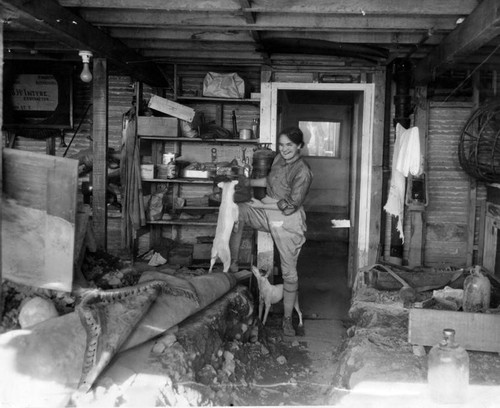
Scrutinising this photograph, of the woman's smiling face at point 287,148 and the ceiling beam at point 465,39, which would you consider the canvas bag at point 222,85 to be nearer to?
the woman's smiling face at point 287,148

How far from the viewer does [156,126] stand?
754 cm

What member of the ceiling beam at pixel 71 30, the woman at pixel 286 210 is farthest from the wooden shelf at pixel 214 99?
the woman at pixel 286 210

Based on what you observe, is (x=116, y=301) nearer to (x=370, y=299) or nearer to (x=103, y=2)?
(x=103, y=2)

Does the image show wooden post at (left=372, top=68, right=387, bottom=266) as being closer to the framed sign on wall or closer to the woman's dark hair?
the woman's dark hair

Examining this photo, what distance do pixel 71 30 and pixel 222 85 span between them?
9.99 ft

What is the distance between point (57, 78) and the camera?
314 inches

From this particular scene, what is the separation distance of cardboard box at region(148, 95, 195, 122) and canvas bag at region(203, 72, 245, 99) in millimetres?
336

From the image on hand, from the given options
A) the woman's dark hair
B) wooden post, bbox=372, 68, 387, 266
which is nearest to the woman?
the woman's dark hair

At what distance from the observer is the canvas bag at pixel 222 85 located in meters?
7.54

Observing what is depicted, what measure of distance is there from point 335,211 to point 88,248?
314 inches

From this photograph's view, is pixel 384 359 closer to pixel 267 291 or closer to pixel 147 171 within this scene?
pixel 267 291

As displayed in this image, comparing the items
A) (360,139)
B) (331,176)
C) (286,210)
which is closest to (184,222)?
(286,210)

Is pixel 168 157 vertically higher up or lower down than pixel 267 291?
higher up

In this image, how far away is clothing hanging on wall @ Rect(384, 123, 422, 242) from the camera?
6.38 meters
